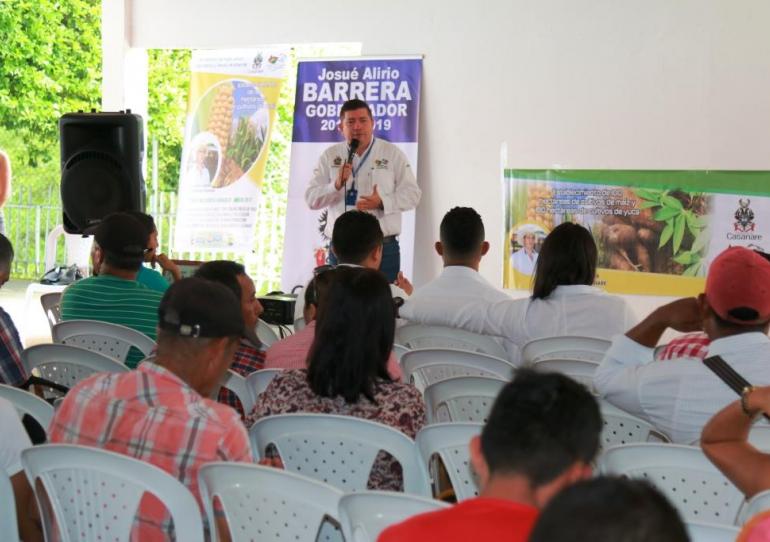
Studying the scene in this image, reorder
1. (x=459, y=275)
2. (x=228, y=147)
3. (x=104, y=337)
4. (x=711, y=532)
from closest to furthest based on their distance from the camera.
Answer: (x=711, y=532) → (x=104, y=337) → (x=459, y=275) → (x=228, y=147)

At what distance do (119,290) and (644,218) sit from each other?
4.67m

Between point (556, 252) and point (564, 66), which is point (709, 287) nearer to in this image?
point (556, 252)

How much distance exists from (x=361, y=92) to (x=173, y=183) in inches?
509

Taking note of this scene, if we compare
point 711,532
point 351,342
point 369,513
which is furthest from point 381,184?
point 711,532

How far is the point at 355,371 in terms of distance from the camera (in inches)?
123

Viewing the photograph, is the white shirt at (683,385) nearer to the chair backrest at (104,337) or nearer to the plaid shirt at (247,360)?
the plaid shirt at (247,360)

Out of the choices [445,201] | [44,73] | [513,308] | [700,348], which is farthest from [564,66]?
[44,73]

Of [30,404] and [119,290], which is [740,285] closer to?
[30,404]

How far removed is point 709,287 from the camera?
2904 mm

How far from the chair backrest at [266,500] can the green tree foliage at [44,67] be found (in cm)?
1874

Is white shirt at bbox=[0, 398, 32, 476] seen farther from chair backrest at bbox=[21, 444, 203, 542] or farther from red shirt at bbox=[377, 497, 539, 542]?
red shirt at bbox=[377, 497, 539, 542]

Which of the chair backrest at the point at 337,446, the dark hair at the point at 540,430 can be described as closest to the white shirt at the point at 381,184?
the chair backrest at the point at 337,446

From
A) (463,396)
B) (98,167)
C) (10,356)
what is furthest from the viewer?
(98,167)

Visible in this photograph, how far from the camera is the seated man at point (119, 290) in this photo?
491 centimetres
